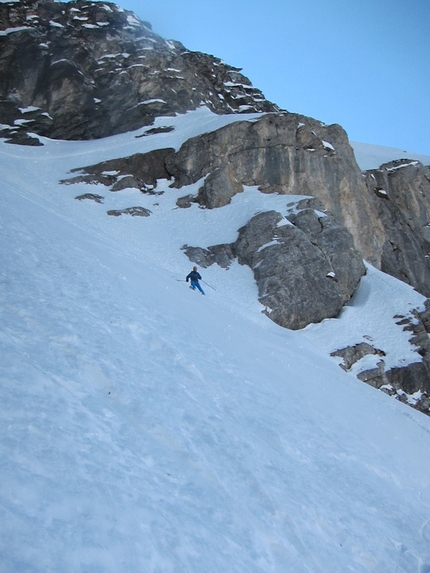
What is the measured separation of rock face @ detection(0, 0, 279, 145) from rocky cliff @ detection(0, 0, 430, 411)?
150 mm

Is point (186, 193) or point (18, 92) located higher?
point (18, 92)

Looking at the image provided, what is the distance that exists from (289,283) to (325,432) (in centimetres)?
1899

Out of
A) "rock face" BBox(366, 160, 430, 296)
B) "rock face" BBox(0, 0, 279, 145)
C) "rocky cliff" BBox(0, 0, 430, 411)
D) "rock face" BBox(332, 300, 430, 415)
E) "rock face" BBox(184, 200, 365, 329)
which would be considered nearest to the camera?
"rock face" BBox(332, 300, 430, 415)

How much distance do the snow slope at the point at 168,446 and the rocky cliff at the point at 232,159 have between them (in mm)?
15009

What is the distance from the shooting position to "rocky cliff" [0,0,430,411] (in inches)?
1091

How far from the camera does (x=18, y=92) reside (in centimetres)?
5112

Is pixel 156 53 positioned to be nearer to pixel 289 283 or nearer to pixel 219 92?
pixel 219 92

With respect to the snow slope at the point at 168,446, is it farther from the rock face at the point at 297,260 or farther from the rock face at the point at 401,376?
the rock face at the point at 297,260

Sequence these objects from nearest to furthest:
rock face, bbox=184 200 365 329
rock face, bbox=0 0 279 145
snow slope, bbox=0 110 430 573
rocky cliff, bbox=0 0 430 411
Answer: snow slope, bbox=0 110 430 573, rock face, bbox=184 200 365 329, rocky cliff, bbox=0 0 430 411, rock face, bbox=0 0 279 145

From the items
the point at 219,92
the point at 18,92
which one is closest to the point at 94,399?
the point at 18,92

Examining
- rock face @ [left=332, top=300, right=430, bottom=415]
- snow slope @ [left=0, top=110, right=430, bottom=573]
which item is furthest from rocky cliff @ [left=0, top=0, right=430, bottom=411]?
snow slope @ [left=0, top=110, right=430, bottom=573]

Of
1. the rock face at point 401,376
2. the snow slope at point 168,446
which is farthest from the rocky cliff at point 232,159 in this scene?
the snow slope at point 168,446

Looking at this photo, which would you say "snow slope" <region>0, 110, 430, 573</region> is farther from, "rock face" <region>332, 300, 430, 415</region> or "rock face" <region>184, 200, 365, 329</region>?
"rock face" <region>184, 200, 365, 329</region>

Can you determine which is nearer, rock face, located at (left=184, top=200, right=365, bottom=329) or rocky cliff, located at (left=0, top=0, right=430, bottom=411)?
rock face, located at (left=184, top=200, right=365, bottom=329)
